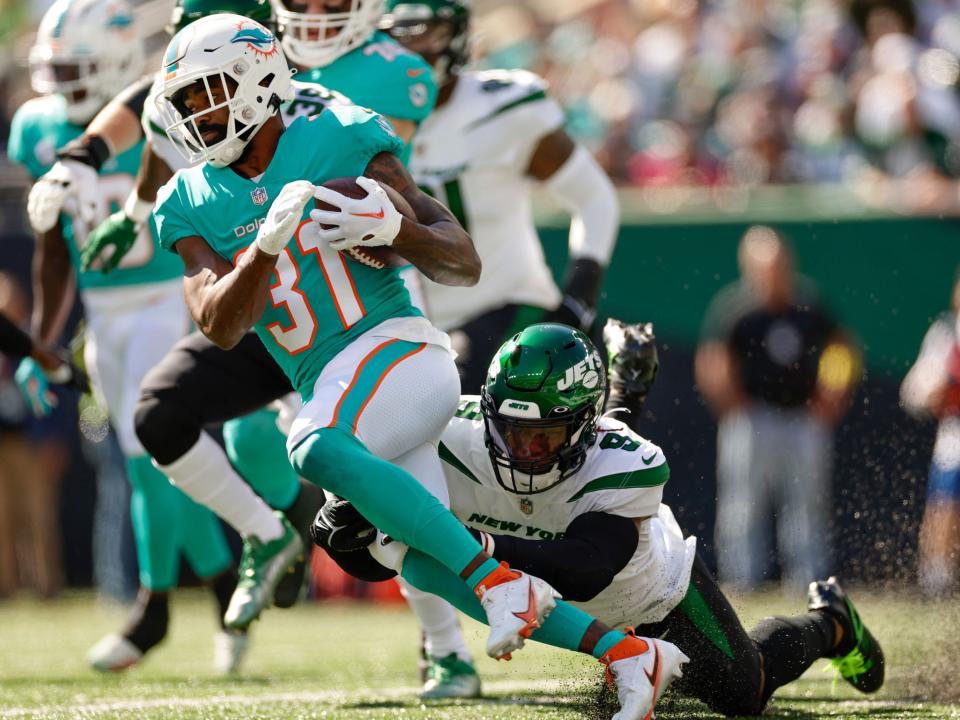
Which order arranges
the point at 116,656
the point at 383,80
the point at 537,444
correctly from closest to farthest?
the point at 537,444
the point at 383,80
the point at 116,656

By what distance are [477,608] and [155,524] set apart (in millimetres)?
2646

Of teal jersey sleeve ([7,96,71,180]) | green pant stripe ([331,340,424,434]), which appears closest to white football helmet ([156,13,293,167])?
green pant stripe ([331,340,424,434])

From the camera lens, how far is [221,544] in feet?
20.2

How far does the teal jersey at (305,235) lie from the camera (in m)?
3.89

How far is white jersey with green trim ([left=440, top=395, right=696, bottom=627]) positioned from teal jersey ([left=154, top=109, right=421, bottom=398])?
40cm

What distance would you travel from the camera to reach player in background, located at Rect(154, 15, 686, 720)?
360cm

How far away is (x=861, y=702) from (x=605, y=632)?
129 cm

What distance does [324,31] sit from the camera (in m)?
4.91

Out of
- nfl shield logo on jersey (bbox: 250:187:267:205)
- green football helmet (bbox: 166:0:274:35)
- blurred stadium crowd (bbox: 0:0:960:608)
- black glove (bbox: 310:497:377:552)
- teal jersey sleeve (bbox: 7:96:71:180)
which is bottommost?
blurred stadium crowd (bbox: 0:0:960:608)

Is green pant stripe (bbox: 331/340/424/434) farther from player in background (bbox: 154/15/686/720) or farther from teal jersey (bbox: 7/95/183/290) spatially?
teal jersey (bbox: 7/95/183/290)

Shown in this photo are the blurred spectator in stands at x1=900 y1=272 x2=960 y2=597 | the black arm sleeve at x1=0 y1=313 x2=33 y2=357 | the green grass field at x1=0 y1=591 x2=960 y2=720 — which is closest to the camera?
the green grass field at x1=0 y1=591 x2=960 y2=720

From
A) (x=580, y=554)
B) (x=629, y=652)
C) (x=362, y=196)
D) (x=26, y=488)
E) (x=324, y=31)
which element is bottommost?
(x=26, y=488)

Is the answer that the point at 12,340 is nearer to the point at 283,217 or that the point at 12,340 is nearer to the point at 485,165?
the point at 485,165

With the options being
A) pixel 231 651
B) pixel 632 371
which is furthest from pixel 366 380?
pixel 231 651
